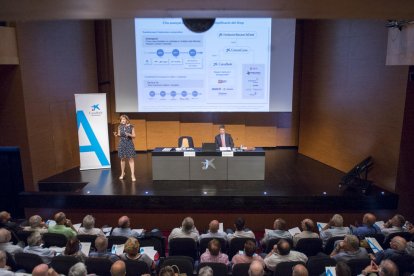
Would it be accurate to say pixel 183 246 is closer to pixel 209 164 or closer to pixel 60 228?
pixel 60 228

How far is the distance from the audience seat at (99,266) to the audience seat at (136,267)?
0.61ft

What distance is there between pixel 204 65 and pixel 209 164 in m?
3.11

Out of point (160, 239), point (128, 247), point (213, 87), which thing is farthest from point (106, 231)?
point (213, 87)

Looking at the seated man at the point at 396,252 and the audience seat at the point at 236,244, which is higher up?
the seated man at the point at 396,252

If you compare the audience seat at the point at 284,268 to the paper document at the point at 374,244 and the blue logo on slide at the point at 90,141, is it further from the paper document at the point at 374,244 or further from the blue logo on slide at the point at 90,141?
the blue logo on slide at the point at 90,141

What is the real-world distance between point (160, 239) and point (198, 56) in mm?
5613

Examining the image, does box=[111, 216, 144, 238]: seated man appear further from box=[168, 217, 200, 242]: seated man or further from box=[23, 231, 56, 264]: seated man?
box=[23, 231, 56, 264]: seated man

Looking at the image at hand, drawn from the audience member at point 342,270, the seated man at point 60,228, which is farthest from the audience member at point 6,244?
the audience member at point 342,270

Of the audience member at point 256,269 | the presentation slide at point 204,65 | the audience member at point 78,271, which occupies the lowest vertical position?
the audience member at point 256,269

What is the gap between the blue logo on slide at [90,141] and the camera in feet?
25.3

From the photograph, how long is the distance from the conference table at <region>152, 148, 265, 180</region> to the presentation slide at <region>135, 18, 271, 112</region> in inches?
99.0

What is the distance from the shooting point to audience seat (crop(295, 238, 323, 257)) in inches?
165

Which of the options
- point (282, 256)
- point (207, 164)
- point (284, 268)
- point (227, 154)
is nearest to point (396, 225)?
point (282, 256)

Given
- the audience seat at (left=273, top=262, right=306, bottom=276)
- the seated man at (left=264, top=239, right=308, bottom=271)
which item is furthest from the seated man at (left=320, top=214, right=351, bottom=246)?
the audience seat at (left=273, top=262, right=306, bottom=276)
